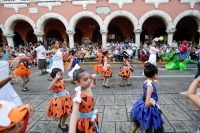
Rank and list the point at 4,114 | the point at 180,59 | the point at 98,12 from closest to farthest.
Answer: the point at 4,114, the point at 180,59, the point at 98,12

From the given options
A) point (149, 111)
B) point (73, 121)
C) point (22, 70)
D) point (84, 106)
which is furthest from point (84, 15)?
point (73, 121)

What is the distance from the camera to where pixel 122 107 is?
4145 millimetres

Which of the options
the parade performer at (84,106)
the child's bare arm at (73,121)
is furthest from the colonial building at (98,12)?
the child's bare arm at (73,121)

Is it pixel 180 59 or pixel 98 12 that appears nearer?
pixel 180 59

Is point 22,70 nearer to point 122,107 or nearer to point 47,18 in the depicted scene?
point 122,107

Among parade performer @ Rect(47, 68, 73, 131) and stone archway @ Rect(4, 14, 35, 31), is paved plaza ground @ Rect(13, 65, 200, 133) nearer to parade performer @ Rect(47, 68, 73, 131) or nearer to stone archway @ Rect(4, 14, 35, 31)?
parade performer @ Rect(47, 68, 73, 131)

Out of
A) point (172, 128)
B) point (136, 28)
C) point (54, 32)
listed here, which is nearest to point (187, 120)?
point (172, 128)

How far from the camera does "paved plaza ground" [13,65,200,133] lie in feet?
10.6

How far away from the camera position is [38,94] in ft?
17.9

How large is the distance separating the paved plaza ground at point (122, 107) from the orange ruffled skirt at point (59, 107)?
1.63 ft

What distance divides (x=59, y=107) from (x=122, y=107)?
191cm

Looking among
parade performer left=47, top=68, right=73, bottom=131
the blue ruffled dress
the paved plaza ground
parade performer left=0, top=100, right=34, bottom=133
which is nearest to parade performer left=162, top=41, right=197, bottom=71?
the paved plaza ground

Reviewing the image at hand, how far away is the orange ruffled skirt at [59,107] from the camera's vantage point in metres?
2.92

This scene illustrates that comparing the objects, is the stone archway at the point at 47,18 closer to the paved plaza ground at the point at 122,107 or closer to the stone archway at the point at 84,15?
the stone archway at the point at 84,15
